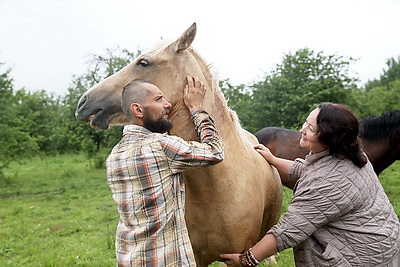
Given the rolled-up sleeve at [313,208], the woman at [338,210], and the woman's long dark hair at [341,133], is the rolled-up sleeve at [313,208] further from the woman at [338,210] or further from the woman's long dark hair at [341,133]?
the woman's long dark hair at [341,133]

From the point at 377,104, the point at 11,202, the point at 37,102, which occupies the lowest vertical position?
the point at 377,104

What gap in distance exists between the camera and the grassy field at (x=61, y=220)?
5.49 metres

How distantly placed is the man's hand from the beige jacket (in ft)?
2.48

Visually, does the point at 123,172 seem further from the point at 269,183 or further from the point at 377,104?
the point at 377,104

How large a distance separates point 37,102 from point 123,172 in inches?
1190

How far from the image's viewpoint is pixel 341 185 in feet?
6.13

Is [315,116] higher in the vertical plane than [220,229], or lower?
higher

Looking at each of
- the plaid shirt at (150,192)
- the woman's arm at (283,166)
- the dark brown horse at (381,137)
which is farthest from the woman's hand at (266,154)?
the dark brown horse at (381,137)

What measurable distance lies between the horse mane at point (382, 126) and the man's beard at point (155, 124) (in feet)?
16.2

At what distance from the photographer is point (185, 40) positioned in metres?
2.22

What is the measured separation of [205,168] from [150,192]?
622 mm

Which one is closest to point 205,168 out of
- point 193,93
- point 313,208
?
point 193,93

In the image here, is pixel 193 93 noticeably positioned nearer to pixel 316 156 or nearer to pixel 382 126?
pixel 316 156

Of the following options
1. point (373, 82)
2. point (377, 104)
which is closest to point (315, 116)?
point (377, 104)
